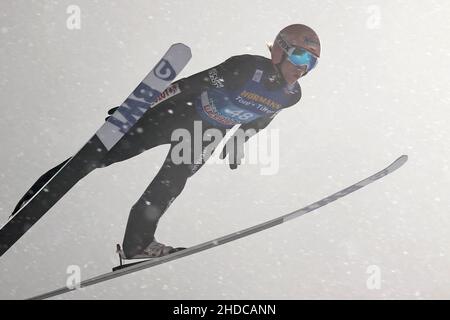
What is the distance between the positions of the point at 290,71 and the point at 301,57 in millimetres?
100

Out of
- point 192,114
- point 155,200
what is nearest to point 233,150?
point 192,114

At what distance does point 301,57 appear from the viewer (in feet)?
10.4

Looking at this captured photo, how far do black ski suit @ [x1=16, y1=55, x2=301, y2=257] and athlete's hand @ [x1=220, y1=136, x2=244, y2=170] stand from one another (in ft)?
0.50

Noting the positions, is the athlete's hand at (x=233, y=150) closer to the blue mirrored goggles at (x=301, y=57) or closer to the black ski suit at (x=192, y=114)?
the black ski suit at (x=192, y=114)

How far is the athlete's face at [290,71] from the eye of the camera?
3.22 metres

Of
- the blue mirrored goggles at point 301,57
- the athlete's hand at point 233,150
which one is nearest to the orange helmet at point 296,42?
the blue mirrored goggles at point 301,57

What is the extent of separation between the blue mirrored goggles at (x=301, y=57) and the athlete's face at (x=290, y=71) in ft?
0.06

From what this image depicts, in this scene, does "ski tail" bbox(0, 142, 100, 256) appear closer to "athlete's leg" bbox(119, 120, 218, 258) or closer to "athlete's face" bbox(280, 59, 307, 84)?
"athlete's leg" bbox(119, 120, 218, 258)

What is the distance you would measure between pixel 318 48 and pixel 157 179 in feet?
3.65

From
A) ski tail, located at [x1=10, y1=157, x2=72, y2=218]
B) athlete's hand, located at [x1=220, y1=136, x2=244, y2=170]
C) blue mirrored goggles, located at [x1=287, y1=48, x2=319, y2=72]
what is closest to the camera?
blue mirrored goggles, located at [x1=287, y1=48, x2=319, y2=72]

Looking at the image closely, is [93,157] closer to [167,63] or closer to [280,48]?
[167,63]

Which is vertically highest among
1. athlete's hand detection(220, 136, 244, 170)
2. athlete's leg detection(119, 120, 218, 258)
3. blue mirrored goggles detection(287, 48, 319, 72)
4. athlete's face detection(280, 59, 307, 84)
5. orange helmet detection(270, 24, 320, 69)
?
orange helmet detection(270, 24, 320, 69)

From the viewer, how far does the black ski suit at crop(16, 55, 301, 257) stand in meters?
3.25

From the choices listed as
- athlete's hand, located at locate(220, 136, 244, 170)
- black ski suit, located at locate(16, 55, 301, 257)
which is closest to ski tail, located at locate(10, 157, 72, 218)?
black ski suit, located at locate(16, 55, 301, 257)
